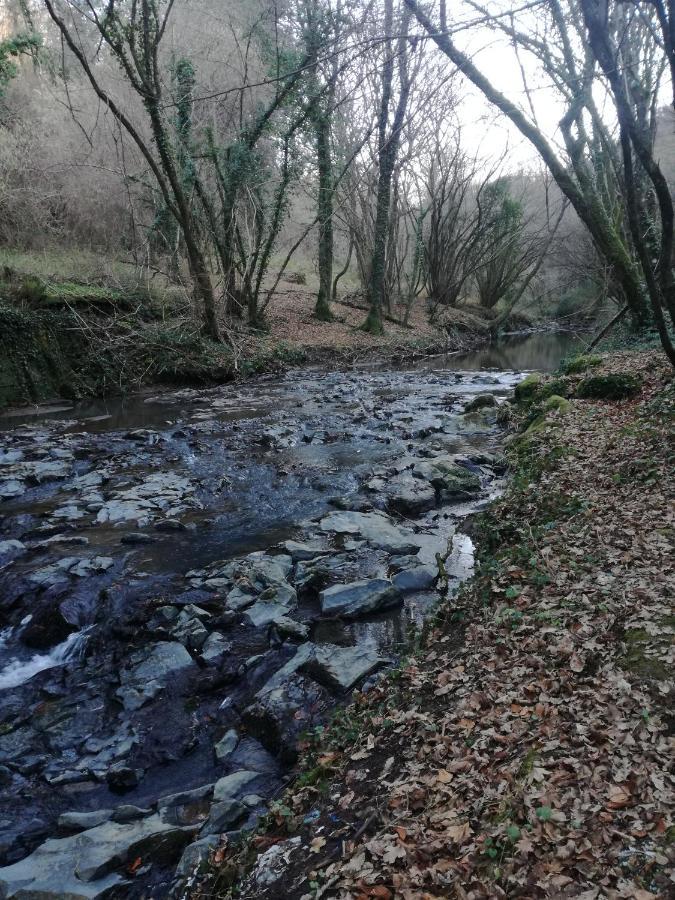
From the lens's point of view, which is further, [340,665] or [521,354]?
[521,354]

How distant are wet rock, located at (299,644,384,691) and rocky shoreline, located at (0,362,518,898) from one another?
2 cm

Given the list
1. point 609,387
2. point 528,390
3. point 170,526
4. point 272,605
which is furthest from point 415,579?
point 528,390

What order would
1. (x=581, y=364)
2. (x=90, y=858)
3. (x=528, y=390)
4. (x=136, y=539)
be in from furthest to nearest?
(x=528, y=390) → (x=581, y=364) → (x=136, y=539) → (x=90, y=858)

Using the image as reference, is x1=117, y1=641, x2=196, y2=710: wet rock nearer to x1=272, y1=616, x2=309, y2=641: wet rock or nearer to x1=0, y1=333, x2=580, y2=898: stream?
x1=0, y1=333, x2=580, y2=898: stream

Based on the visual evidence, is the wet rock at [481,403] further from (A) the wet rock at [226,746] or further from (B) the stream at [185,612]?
(A) the wet rock at [226,746]

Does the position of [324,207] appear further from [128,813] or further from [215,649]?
[128,813]

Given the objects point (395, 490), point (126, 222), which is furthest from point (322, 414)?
point (126, 222)

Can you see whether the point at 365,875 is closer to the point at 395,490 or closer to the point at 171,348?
the point at 395,490

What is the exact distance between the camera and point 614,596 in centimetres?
366

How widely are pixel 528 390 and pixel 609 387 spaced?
256 cm

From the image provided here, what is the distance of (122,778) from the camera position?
337cm

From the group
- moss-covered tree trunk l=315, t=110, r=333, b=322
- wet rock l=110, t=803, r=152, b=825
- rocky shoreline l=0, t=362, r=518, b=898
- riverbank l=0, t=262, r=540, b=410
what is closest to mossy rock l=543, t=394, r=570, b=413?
rocky shoreline l=0, t=362, r=518, b=898

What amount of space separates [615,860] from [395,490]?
5595 millimetres

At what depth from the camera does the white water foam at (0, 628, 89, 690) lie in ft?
13.8
